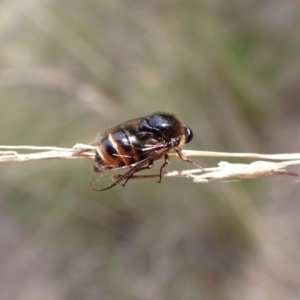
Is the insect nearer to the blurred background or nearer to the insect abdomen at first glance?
the insect abdomen

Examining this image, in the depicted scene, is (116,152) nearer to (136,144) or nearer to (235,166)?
(136,144)

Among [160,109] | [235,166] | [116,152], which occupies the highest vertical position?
[160,109]

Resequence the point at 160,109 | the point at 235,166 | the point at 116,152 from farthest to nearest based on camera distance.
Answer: the point at 160,109, the point at 116,152, the point at 235,166

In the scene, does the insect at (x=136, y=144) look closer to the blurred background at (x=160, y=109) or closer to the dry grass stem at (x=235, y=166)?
the dry grass stem at (x=235, y=166)

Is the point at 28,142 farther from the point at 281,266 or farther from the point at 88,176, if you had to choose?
the point at 281,266

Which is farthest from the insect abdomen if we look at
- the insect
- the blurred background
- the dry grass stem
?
the blurred background

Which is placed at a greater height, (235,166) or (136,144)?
(136,144)

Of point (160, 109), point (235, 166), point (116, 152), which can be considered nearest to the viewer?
point (235, 166)

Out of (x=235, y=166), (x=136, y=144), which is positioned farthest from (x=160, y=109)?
(x=235, y=166)
